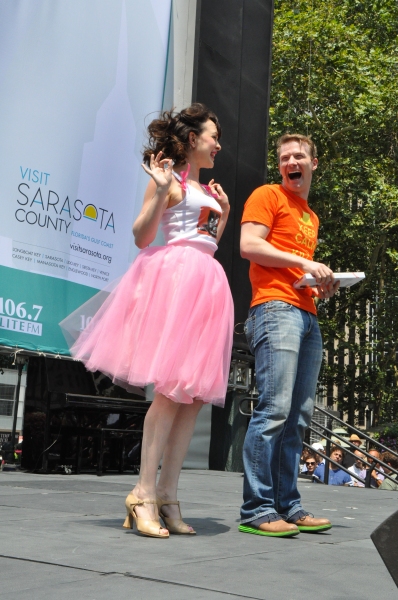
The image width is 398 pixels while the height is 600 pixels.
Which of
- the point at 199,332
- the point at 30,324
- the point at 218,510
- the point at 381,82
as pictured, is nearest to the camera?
the point at 199,332

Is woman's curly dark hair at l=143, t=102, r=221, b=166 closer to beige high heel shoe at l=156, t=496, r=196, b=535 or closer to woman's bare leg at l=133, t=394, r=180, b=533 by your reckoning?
woman's bare leg at l=133, t=394, r=180, b=533

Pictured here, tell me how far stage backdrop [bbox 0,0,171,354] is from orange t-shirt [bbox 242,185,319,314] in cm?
453

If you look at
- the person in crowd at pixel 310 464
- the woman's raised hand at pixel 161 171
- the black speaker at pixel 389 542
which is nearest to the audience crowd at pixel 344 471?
the person in crowd at pixel 310 464

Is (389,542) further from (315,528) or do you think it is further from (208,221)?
(208,221)

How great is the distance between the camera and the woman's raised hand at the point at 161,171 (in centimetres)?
370

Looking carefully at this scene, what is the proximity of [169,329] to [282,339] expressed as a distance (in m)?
0.62

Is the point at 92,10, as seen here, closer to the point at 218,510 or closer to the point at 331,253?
the point at 218,510

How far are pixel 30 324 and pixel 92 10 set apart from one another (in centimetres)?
384

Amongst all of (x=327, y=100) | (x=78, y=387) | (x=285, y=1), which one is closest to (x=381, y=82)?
(x=327, y=100)

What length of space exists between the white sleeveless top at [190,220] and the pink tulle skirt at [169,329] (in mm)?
74

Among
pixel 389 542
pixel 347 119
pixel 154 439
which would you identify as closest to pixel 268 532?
pixel 154 439

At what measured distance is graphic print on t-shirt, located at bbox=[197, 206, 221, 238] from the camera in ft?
12.9

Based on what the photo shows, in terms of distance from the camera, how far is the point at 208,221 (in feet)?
13.1

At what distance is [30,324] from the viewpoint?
28.2ft
